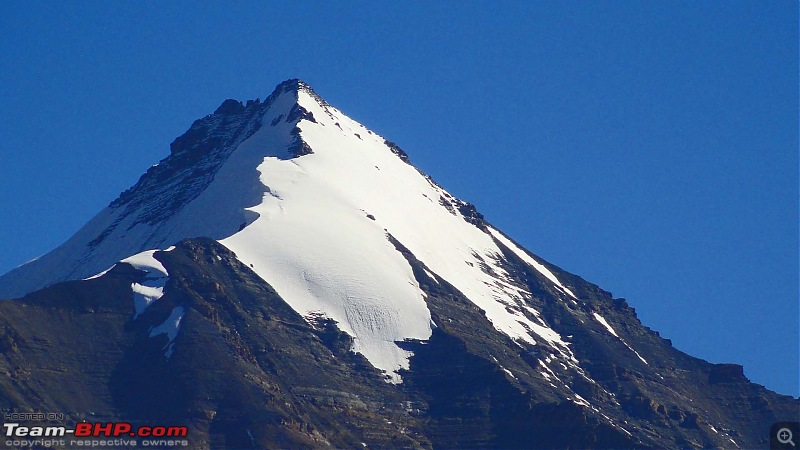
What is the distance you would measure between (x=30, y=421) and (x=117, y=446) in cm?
1735

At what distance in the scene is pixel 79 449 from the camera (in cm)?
18825

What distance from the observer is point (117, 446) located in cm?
18638

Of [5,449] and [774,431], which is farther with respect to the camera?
[5,449]

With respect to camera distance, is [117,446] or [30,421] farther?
[30,421]

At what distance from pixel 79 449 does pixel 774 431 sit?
106266mm

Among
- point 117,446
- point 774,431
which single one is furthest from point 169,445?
point 774,431

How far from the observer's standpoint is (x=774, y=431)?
99.8m

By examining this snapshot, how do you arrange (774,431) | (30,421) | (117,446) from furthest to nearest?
(30,421)
(117,446)
(774,431)

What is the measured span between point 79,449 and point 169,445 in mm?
13144

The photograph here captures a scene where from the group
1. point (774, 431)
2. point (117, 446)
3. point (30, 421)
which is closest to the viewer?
point (774, 431)

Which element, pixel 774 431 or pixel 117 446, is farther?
pixel 117 446

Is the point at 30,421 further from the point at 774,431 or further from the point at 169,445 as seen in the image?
the point at 774,431

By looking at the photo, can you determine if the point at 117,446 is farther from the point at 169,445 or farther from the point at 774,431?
the point at 774,431

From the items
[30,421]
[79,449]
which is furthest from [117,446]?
[30,421]
